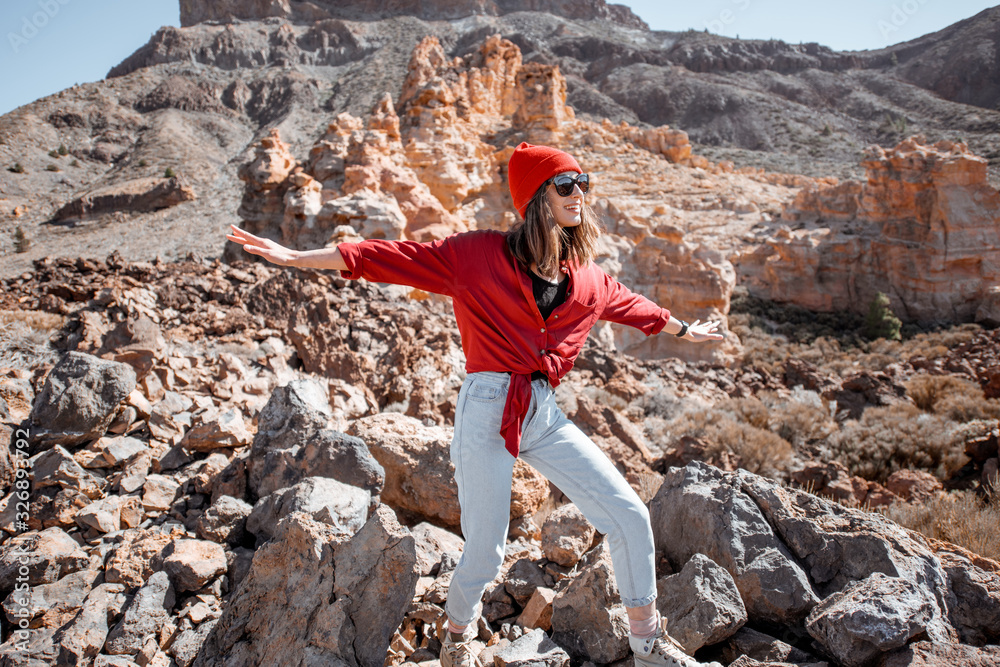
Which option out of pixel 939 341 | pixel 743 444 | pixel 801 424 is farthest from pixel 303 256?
pixel 939 341

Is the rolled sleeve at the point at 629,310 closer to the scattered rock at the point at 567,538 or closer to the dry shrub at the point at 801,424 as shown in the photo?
the scattered rock at the point at 567,538

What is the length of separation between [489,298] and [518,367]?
0.89 feet

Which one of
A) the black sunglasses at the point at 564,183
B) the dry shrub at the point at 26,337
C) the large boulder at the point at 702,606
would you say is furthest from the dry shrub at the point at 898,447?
the dry shrub at the point at 26,337

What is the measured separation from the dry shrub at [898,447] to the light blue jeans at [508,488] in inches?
226

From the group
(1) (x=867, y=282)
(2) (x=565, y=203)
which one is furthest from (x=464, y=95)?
(2) (x=565, y=203)

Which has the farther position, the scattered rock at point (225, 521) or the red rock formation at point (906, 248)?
the red rock formation at point (906, 248)

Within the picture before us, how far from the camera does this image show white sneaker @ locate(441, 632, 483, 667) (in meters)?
2.00

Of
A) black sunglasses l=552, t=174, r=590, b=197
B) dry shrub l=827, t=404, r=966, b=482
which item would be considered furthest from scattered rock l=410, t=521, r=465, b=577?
dry shrub l=827, t=404, r=966, b=482

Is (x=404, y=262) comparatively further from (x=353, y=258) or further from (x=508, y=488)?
(x=508, y=488)

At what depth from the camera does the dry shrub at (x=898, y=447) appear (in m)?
5.95

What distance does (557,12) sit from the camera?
9856 centimetres

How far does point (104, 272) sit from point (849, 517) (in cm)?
949

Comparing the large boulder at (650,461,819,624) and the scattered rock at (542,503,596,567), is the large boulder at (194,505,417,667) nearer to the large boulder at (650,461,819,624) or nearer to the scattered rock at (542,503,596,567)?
the scattered rock at (542,503,596,567)

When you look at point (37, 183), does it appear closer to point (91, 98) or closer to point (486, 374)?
point (91, 98)
